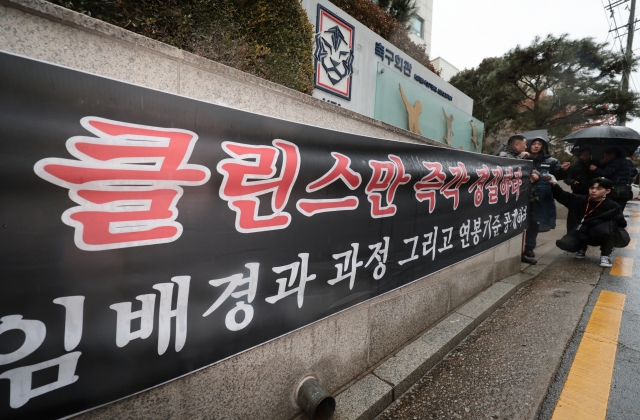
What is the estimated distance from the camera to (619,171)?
5.24 m

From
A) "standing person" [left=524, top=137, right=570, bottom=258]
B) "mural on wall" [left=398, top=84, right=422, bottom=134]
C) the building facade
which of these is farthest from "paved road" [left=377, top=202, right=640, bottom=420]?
"mural on wall" [left=398, top=84, right=422, bottom=134]

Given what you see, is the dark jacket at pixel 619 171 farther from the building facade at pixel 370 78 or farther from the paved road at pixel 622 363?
the building facade at pixel 370 78

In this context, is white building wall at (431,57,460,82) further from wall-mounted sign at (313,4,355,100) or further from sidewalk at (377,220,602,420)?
sidewalk at (377,220,602,420)

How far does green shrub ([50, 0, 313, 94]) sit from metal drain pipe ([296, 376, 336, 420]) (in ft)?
7.70

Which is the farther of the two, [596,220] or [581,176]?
[581,176]

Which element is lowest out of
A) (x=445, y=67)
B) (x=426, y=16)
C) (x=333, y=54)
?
(x=333, y=54)

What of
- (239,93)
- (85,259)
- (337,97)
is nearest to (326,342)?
(85,259)

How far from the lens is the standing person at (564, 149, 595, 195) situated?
18.2 ft

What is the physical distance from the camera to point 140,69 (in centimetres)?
121

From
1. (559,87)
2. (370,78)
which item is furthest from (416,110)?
(559,87)

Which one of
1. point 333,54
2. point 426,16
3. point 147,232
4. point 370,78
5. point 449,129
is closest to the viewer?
point 147,232

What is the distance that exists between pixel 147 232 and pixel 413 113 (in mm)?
6806

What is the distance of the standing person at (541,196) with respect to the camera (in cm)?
483

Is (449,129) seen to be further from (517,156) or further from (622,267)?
(622,267)
